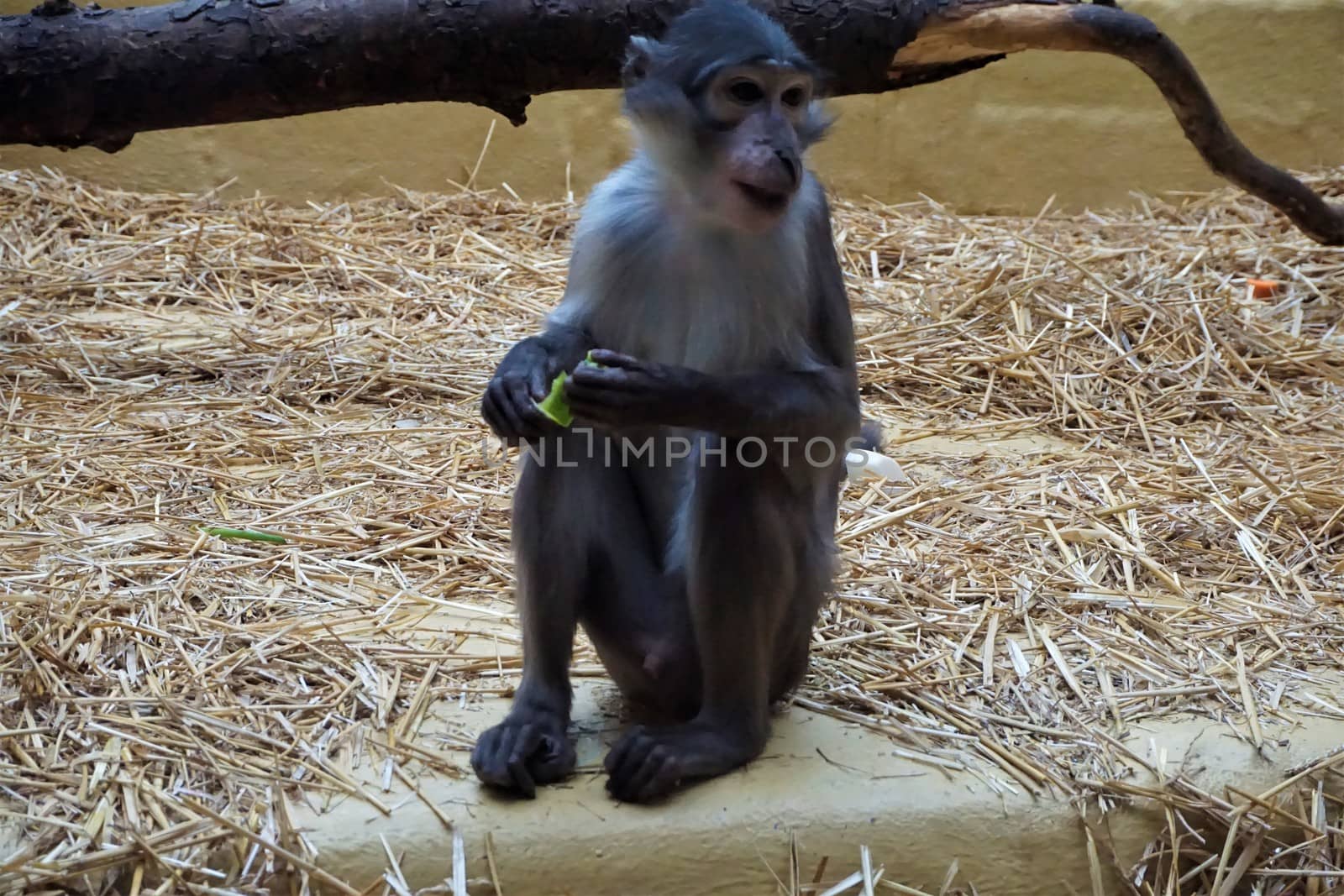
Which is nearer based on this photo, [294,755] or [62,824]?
[62,824]

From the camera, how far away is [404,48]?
16.6ft

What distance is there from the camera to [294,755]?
2922 mm

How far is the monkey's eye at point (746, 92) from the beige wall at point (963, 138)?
533cm

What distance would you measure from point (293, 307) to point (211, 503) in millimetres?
2224

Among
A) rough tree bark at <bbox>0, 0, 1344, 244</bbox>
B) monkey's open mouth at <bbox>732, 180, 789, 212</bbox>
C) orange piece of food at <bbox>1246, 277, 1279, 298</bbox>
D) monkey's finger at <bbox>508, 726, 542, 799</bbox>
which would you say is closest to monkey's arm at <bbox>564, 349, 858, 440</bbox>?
monkey's open mouth at <bbox>732, 180, 789, 212</bbox>

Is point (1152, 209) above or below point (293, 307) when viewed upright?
above

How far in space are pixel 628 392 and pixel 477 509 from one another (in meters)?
1.86

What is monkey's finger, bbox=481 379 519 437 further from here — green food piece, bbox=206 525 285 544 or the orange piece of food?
the orange piece of food

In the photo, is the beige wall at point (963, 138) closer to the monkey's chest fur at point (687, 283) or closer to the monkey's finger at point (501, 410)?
the monkey's chest fur at point (687, 283)

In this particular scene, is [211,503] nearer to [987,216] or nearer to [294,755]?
[294,755]

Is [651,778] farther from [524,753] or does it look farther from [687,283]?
[687,283]

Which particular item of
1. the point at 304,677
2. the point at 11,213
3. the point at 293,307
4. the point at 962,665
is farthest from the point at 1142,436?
the point at 11,213

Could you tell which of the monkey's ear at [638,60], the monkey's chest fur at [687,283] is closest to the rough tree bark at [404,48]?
the monkey's ear at [638,60]

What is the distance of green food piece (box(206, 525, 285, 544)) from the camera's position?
4.11 metres
